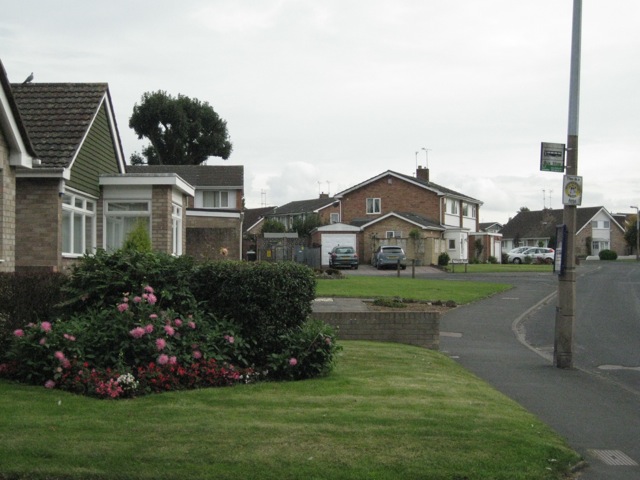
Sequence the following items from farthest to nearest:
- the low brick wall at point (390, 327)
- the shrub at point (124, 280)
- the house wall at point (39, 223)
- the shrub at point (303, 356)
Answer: the house wall at point (39, 223)
the low brick wall at point (390, 327)
the shrub at point (124, 280)
the shrub at point (303, 356)

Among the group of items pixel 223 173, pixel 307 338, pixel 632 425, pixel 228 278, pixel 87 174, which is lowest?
pixel 632 425

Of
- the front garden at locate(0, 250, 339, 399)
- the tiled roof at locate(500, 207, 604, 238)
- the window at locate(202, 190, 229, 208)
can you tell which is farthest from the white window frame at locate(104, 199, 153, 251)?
the tiled roof at locate(500, 207, 604, 238)

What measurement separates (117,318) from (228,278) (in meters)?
1.62

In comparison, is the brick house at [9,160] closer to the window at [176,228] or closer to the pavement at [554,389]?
the pavement at [554,389]

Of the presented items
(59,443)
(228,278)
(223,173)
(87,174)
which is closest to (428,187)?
(223,173)

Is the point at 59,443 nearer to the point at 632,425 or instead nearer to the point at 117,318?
the point at 117,318

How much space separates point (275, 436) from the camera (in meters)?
7.35

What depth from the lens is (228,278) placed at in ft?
35.8

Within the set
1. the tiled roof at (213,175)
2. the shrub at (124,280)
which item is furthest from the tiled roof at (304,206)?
the shrub at (124,280)

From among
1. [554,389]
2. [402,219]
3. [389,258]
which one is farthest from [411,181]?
[554,389]

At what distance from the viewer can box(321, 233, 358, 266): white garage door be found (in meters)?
59.7

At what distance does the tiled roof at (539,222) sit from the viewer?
99250 mm

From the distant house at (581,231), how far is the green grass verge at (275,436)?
88.2 metres

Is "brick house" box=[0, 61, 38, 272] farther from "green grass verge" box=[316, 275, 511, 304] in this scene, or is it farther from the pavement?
"green grass verge" box=[316, 275, 511, 304]
